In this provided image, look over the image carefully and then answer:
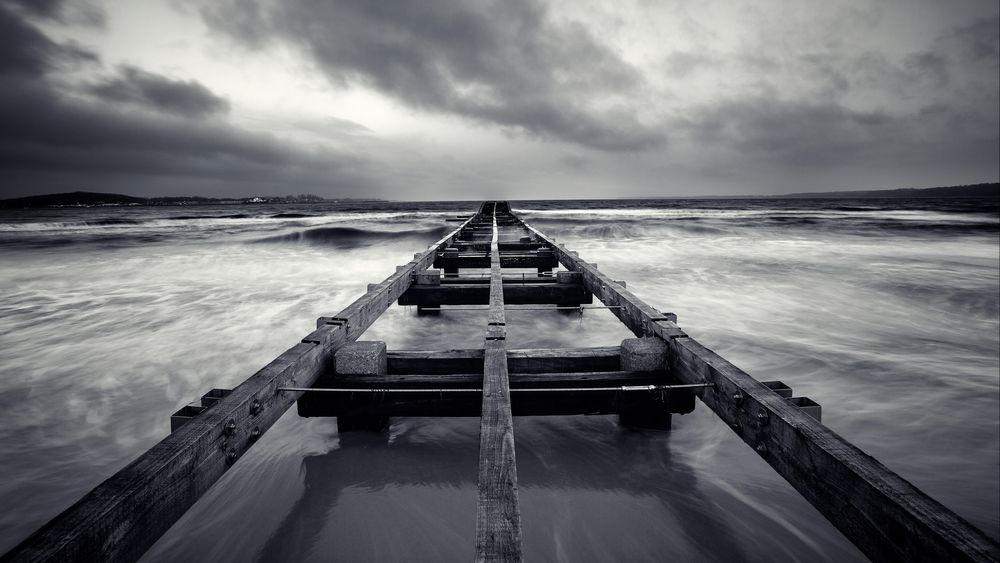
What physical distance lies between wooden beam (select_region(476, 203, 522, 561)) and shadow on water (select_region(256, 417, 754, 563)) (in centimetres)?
101

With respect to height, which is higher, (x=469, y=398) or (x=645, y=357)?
(x=645, y=357)

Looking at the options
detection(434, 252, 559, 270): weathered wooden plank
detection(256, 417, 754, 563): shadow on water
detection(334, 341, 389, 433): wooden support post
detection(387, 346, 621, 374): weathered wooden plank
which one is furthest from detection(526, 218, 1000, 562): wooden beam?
detection(434, 252, 559, 270): weathered wooden plank

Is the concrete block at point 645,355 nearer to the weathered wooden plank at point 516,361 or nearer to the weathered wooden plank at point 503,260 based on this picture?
the weathered wooden plank at point 516,361

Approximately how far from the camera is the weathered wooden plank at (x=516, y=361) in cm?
290

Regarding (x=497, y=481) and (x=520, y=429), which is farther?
(x=520, y=429)

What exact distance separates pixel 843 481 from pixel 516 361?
1.79 meters

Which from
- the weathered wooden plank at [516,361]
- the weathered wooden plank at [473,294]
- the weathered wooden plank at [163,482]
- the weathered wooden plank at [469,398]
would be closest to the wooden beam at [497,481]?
the weathered wooden plank at [469,398]

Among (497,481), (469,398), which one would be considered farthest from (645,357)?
(497,481)

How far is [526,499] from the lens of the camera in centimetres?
277

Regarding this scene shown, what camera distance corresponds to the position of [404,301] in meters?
5.29

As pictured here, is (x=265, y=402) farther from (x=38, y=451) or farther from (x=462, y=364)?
(x=38, y=451)

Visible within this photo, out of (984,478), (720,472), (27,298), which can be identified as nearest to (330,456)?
(720,472)

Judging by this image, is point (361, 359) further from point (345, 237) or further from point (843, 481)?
point (345, 237)

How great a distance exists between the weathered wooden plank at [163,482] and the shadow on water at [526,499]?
0.90 m
